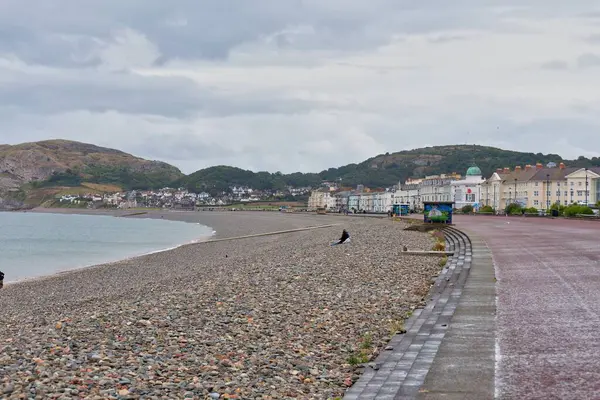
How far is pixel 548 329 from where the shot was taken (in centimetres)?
1001

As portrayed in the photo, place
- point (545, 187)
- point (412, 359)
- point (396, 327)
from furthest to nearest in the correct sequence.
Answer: point (545, 187) → point (396, 327) → point (412, 359)

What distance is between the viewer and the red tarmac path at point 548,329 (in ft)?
23.5

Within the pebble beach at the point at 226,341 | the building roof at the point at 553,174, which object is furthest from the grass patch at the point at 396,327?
the building roof at the point at 553,174

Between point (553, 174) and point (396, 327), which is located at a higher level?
point (553, 174)

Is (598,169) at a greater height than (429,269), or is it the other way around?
(598,169)

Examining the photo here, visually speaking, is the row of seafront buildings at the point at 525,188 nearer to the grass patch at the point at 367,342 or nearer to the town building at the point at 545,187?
the town building at the point at 545,187

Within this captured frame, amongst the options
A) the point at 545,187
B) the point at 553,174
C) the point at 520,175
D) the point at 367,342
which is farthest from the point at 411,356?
the point at 520,175

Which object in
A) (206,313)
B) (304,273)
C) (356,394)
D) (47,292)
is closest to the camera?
(356,394)

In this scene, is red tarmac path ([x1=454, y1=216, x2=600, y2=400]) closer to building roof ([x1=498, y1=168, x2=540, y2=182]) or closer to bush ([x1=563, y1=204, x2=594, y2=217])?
bush ([x1=563, y1=204, x2=594, y2=217])

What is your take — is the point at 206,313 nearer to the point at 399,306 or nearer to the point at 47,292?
the point at 399,306

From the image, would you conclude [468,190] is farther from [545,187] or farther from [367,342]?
[367,342]

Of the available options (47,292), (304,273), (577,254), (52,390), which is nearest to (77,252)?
(47,292)

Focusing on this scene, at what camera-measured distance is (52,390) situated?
807 cm

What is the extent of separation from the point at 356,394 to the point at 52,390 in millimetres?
3552
